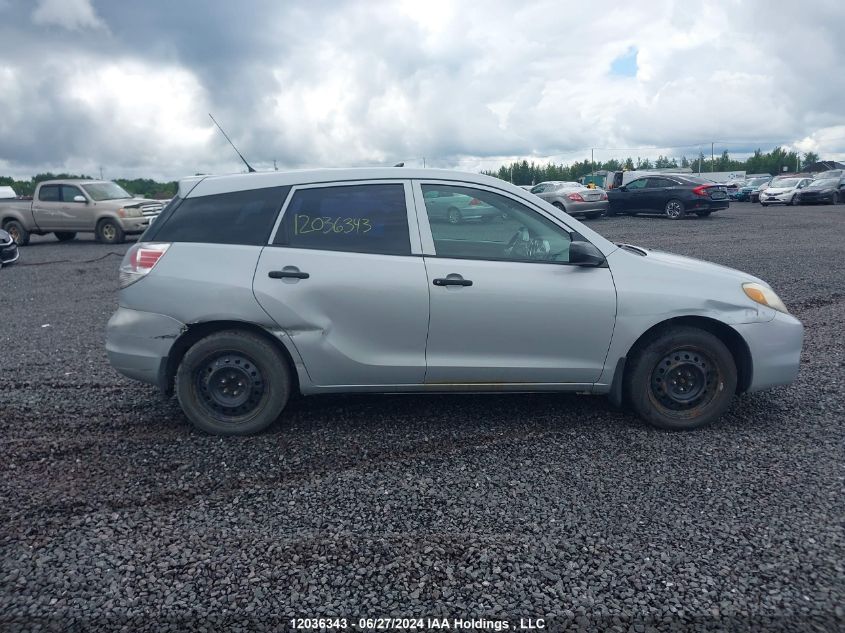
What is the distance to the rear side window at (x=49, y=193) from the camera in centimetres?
1966

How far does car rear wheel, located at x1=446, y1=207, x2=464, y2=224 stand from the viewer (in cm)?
461

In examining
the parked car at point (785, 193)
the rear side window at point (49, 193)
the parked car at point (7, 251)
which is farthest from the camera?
the parked car at point (785, 193)

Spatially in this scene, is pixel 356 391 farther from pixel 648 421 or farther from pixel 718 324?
pixel 718 324

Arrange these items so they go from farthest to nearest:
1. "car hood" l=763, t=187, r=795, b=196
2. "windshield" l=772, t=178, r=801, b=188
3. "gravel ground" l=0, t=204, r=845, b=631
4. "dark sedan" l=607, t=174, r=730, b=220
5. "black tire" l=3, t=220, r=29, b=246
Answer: "windshield" l=772, t=178, r=801, b=188, "car hood" l=763, t=187, r=795, b=196, "dark sedan" l=607, t=174, r=730, b=220, "black tire" l=3, t=220, r=29, b=246, "gravel ground" l=0, t=204, r=845, b=631

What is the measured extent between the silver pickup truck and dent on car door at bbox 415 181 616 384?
54.3 feet

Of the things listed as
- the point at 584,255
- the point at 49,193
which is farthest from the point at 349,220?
the point at 49,193

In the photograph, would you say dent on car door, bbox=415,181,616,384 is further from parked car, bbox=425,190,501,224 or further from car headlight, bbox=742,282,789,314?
car headlight, bbox=742,282,789,314

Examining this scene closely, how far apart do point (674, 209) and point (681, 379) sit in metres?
20.8

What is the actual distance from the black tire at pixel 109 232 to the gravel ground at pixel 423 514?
47.2ft

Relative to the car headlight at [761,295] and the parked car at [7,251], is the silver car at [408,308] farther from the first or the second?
the parked car at [7,251]

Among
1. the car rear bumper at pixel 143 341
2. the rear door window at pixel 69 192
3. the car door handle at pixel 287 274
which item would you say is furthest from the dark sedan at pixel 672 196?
the car rear bumper at pixel 143 341

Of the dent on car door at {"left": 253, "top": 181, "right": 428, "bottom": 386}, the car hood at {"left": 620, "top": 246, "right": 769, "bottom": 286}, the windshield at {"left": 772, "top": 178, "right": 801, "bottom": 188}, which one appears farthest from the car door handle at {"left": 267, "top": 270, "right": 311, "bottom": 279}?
the windshield at {"left": 772, "top": 178, "right": 801, "bottom": 188}

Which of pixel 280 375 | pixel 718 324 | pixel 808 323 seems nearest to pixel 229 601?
pixel 280 375

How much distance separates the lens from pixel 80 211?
19.3 meters
